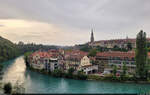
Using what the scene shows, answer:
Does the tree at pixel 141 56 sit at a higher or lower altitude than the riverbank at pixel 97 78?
higher

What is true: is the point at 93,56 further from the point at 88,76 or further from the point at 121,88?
the point at 121,88

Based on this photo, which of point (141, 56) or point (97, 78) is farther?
point (97, 78)

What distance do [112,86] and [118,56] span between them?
5.83 meters

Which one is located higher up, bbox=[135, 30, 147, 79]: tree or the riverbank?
bbox=[135, 30, 147, 79]: tree

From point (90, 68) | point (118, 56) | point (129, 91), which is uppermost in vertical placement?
point (118, 56)

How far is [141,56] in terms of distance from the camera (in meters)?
13.5

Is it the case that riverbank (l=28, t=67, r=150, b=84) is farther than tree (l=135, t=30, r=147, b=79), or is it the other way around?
tree (l=135, t=30, r=147, b=79)

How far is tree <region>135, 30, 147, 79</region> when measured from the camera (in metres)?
13.3

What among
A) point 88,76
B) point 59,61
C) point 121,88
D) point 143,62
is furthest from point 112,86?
point 59,61

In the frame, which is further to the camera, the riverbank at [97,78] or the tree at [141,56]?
the tree at [141,56]

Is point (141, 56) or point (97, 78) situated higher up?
point (141, 56)

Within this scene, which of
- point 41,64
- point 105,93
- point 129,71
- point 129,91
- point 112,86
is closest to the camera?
point 105,93

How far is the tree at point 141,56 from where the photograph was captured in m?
13.3

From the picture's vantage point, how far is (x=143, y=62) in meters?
13.3
